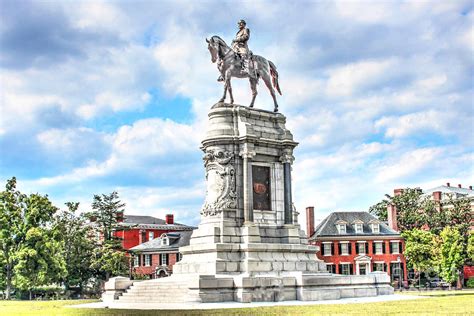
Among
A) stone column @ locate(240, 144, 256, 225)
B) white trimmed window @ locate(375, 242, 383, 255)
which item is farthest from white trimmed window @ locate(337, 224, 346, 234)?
stone column @ locate(240, 144, 256, 225)

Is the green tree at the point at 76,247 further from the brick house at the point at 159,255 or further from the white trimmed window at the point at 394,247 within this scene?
Answer: the white trimmed window at the point at 394,247

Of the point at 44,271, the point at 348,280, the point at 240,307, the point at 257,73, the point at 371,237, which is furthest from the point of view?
the point at 371,237

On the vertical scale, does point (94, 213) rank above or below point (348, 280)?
above

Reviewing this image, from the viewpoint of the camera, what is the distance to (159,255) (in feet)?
261

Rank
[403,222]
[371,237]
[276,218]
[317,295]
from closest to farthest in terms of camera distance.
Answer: [317,295] < [276,218] < [371,237] < [403,222]

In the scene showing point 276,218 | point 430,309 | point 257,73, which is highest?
point 257,73

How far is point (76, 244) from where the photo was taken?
2456 inches

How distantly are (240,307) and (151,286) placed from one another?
678 centimetres

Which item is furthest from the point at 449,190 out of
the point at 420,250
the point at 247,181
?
the point at 247,181

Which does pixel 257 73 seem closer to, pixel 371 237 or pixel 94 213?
pixel 94 213

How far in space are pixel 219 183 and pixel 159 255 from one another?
4982 centimetres

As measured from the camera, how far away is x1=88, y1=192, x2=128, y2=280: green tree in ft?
201

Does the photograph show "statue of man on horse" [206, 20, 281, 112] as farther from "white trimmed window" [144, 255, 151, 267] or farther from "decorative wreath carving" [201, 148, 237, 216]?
"white trimmed window" [144, 255, 151, 267]

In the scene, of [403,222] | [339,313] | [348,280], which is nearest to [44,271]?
[348,280]
